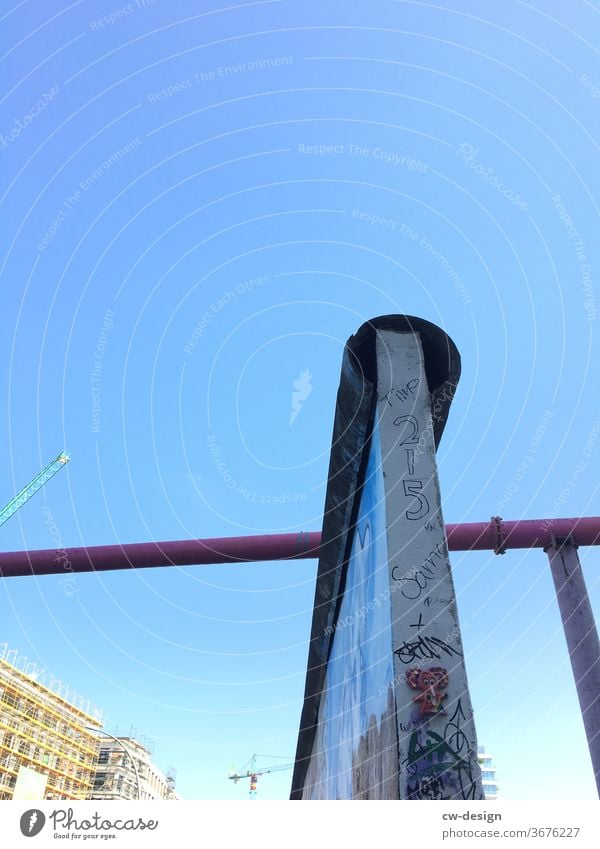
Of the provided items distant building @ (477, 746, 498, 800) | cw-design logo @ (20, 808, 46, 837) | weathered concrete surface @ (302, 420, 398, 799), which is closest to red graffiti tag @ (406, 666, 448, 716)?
weathered concrete surface @ (302, 420, 398, 799)

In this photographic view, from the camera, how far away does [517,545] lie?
821cm

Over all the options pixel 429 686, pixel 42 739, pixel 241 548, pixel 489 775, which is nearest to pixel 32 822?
pixel 429 686

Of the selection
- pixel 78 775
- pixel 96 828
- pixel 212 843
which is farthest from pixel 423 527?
pixel 78 775

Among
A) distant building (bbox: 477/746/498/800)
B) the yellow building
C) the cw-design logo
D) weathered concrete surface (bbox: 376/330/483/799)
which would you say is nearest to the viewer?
weathered concrete surface (bbox: 376/330/483/799)

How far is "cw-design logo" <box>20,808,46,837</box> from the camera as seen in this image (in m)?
2.50

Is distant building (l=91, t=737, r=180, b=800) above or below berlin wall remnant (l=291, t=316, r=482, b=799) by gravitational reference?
above

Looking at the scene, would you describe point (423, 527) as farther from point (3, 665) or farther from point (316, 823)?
point (3, 665)

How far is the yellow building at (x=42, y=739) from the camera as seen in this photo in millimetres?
37500

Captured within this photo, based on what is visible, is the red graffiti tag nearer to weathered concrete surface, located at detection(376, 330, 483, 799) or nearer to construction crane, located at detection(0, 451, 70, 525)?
weathered concrete surface, located at detection(376, 330, 483, 799)

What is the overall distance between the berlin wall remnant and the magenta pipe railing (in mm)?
3859

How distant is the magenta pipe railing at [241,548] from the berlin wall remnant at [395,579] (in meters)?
3.86

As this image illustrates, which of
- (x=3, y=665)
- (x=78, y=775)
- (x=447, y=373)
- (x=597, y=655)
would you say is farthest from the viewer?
(x=78, y=775)

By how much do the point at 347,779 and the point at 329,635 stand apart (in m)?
1.83

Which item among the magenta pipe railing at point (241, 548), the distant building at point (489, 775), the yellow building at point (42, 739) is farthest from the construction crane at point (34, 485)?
the distant building at point (489, 775)
